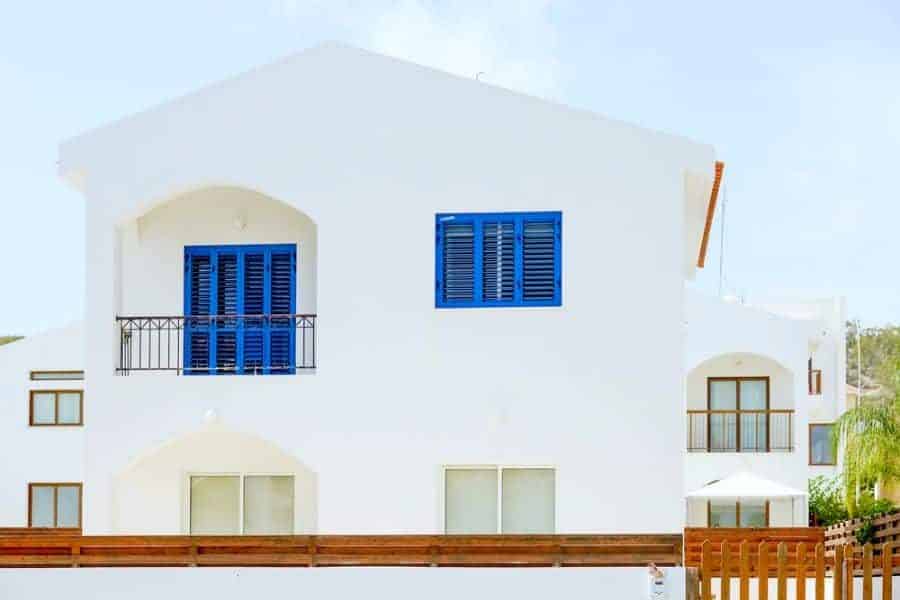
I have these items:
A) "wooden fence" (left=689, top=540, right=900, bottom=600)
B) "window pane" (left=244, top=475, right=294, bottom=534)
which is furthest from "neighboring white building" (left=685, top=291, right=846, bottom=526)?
"wooden fence" (left=689, top=540, right=900, bottom=600)

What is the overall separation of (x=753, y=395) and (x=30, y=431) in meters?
18.3

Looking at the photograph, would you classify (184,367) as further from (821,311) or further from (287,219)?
(821,311)

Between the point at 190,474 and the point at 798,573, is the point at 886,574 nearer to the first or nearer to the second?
the point at 798,573

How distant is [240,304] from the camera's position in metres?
25.0

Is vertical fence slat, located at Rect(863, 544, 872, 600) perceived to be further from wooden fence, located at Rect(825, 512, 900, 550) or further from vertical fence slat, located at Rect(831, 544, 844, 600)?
wooden fence, located at Rect(825, 512, 900, 550)

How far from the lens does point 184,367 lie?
25.1 m

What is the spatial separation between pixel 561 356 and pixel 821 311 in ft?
105

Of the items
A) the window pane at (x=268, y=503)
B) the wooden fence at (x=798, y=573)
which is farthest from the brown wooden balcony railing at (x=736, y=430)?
the wooden fence at (x=798, y=573)

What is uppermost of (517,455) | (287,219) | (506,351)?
(287,219)

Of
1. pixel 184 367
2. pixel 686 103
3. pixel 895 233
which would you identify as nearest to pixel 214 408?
pixel 184 367

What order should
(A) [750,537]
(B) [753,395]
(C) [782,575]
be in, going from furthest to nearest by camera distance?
1. (B) [753,395]
2. (A) [750,537]
3. (C) [782,575]

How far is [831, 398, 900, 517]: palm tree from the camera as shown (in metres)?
34.5

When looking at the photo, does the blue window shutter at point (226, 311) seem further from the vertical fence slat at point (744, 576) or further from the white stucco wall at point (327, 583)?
the vertical fence slat at point (744, 576)

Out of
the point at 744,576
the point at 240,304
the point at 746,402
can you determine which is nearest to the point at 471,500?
the point at 240,304
